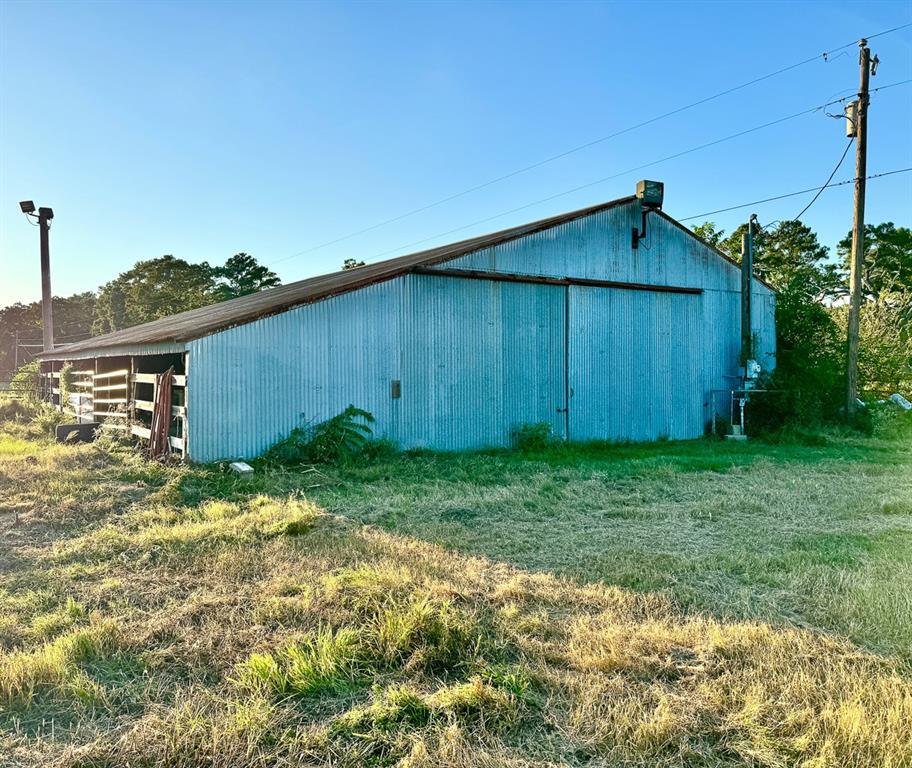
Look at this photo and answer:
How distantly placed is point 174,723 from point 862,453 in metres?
12.8

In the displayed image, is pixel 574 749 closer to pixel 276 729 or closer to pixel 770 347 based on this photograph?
pixel 276 729

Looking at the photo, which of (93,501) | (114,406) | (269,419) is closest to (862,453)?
(269,419)

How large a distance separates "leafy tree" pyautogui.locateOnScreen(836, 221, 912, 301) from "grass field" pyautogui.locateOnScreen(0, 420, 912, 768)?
31037 mm

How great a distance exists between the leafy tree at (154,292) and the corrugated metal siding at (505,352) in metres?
40.7

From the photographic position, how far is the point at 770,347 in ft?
53.7

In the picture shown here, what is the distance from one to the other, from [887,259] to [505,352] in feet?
103

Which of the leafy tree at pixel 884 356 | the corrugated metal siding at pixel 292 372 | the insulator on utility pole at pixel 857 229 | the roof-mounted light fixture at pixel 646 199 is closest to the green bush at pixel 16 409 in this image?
the corrugated metal siding at pixel 292 372

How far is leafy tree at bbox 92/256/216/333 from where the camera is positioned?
4931 centimetres

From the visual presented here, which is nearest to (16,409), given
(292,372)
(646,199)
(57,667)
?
(292,372)

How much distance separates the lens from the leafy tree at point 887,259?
3244 cm

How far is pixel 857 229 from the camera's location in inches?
611

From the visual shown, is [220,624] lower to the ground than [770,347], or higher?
lower

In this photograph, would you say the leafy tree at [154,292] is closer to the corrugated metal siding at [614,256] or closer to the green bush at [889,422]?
the corrugated metal siding at [614,256]

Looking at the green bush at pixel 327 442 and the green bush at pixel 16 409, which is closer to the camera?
the green bush at pixel 327 442
